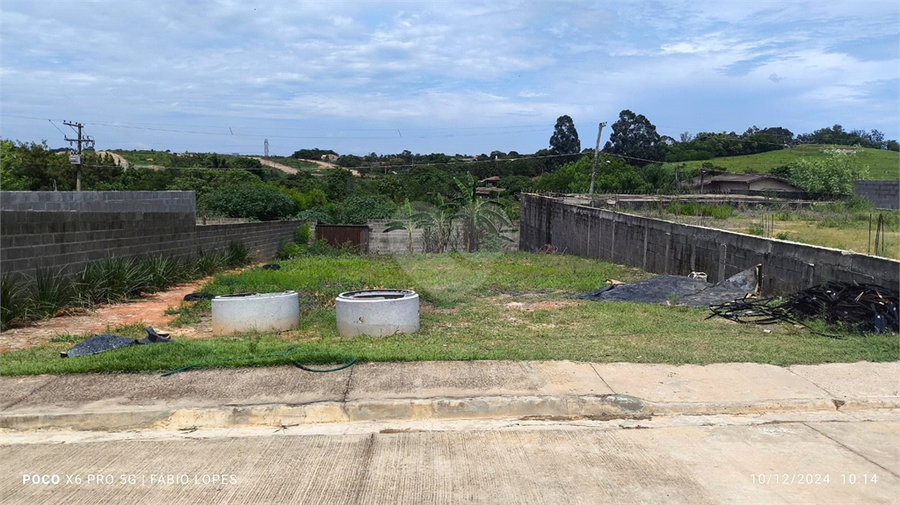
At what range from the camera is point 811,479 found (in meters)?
4.77

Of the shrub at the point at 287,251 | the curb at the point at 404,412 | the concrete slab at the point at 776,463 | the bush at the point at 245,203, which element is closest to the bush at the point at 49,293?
the curb at the point at 404,412

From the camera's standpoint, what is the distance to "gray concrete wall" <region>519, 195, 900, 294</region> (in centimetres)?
1056

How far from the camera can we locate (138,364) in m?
7.21

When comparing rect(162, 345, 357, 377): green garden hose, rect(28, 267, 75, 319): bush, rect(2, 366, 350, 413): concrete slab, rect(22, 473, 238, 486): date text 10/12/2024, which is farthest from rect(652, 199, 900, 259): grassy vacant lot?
rect(28, 267, 75, 319): bush

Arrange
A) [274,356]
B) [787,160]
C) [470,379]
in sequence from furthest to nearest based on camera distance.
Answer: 1. [787,160]
2. [274,356]
3. [470,379]

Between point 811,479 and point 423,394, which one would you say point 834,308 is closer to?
point 811,479

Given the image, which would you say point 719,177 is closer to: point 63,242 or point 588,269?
point 588,269

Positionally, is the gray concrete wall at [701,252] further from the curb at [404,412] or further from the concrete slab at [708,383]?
the curb at [404,412]

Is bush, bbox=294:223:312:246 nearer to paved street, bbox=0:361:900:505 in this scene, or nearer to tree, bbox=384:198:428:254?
tree, bbox=384:198:428:254

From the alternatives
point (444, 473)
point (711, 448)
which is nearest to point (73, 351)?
point (444, 473)

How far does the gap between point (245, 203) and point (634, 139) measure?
4512cm

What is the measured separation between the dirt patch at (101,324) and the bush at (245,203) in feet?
73.6

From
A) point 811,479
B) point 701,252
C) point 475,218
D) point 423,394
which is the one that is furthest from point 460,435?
point 475,218

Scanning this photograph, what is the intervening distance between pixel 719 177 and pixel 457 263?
4410 cm
